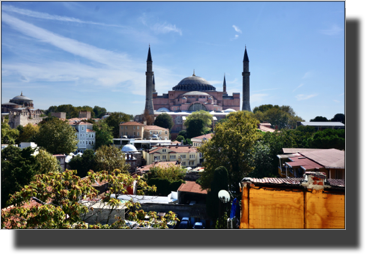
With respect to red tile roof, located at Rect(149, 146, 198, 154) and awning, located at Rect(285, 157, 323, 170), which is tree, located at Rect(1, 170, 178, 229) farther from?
red tile roof, located at Rect(149, 146, 198, 154)

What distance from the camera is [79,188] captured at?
2760mm

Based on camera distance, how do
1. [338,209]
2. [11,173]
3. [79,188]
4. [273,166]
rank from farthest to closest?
[273,166], [11,173], [79,188], [338,209]

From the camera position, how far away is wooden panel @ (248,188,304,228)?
2.51 metres

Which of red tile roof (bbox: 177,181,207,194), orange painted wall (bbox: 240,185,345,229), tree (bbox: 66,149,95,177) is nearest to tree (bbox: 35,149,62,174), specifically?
tree (bbox: 66,149,95,177)

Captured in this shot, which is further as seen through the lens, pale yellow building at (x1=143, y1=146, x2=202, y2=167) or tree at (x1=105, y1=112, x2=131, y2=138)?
tree at (x1=105, y1=112, x2=131, y2=138)

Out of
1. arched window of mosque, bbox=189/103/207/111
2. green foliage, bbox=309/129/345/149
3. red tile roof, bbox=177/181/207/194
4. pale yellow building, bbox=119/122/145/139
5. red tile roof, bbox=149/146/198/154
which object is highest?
arched window of mosque, bbox=189/103/207/111

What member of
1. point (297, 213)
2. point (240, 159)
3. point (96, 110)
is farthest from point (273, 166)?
point (96, 110)

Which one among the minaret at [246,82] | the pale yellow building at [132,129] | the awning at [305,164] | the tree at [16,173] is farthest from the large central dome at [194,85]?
the awning at [305,164]

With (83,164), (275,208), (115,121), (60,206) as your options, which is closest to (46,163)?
(83,164)

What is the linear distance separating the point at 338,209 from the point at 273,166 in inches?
217

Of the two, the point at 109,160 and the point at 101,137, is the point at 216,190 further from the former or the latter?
the point at 101,137

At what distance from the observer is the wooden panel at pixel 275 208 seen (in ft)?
8.24
